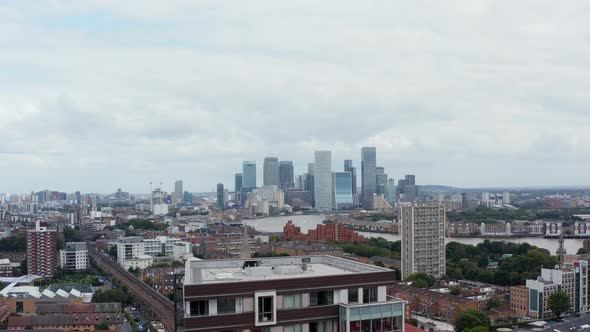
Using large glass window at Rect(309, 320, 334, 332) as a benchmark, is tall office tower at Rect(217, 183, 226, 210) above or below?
below

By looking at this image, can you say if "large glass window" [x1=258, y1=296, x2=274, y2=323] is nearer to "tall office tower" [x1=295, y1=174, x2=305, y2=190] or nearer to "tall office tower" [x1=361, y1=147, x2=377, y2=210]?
"tall office tower" [x1=361, y1=147, x2=377, y2=210]

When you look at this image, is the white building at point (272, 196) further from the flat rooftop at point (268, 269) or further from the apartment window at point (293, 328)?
the apartment window at point (293, 328)

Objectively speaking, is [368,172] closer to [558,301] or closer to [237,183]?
[237,183]

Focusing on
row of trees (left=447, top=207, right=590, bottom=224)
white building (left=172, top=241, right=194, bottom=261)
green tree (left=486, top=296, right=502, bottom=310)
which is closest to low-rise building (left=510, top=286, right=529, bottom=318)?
green tree (left=486, top=296, right=502, bottom=310)

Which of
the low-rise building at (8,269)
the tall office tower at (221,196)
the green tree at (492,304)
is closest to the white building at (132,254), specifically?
the low-rise building at (8,269)

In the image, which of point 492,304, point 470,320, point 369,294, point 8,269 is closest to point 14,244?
point 8,269

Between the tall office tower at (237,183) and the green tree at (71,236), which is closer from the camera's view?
the green tree at (71,236)

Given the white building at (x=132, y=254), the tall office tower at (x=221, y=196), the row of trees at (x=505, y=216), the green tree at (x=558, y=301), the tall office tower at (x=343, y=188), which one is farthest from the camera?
the tall office tower at (x=343, y=188)

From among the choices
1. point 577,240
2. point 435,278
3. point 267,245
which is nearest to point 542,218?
point 577,240
